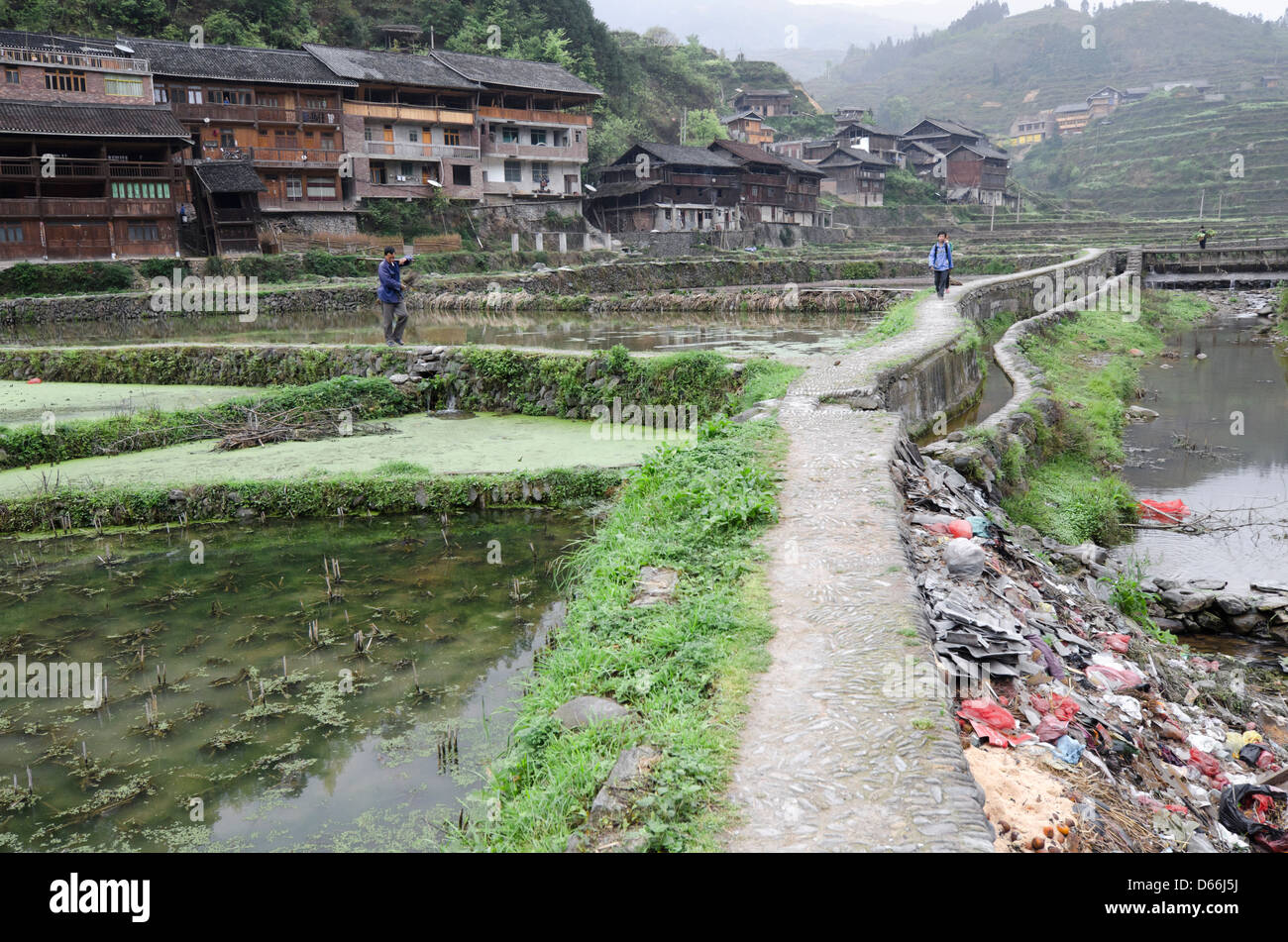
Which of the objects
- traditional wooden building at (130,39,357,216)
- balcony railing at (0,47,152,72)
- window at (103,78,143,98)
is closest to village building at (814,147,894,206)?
traditional wooden building at (130,39,357,216)

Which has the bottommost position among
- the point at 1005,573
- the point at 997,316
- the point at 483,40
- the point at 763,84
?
the point at 1005,573

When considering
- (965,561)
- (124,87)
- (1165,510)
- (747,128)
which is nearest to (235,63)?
(124,87)

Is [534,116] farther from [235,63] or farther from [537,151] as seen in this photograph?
[235,63]

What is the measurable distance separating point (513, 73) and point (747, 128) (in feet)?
111

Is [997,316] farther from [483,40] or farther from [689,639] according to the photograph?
[483,40]

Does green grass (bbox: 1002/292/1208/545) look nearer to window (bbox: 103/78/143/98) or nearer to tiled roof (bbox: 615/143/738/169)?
tiled roof (bbox: 615/143/738/169)

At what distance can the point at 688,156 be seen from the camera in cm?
5328

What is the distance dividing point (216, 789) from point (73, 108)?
39.5 metres

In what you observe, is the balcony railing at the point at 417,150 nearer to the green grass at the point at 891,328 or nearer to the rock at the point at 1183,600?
the green grass at the point at 891,328

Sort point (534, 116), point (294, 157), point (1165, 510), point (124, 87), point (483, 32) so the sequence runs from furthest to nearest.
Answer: point (483, 32), point (534, 116), point (294, 157), point (124, 87), point (1165, 510)

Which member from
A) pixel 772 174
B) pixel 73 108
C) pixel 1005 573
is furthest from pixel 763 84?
pixel 1005 573

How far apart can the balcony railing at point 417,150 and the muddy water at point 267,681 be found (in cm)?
3956

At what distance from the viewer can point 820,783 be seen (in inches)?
156

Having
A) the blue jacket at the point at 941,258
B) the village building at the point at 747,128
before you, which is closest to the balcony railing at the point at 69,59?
the blue jacket at the point at 941,258
